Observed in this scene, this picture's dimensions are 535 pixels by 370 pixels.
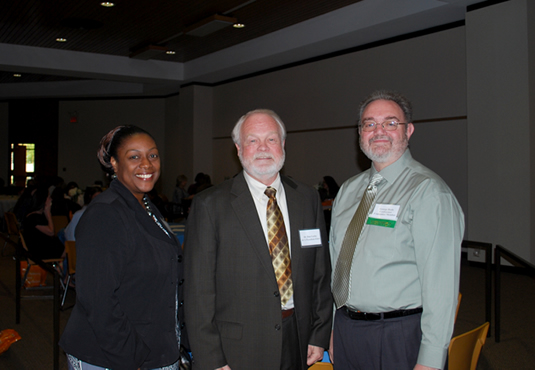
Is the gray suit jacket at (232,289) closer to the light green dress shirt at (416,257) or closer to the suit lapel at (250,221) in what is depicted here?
the suit lapel at (250,221)

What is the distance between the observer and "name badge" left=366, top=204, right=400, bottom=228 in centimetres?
187

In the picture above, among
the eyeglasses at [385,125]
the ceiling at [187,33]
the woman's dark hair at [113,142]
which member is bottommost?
the woman's dark hair at [113,142]

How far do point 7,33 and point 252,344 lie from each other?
10761 millimetres

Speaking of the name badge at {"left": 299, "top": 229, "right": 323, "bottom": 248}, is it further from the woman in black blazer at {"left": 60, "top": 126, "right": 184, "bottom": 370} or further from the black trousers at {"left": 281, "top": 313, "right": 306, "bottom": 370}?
the woman in black blazer at {"left": 60, "top": 126, "right": 184, "bottom": 370}

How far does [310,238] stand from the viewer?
2020mm

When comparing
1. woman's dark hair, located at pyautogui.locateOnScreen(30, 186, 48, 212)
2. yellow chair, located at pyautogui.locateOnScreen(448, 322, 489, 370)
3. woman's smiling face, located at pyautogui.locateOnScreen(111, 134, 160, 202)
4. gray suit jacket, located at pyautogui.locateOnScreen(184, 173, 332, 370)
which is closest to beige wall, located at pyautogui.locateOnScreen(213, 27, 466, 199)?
woman's dark hair, located at pyautogui.locateOnScreen(30, 186, 48, 212)

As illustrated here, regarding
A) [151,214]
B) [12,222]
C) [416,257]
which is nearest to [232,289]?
[151,214]

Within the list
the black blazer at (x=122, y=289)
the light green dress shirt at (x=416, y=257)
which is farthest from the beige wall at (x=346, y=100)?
the black blazer at (x=122, y=289)

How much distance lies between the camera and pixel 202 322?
179cm

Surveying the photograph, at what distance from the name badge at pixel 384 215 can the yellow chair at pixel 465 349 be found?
0.52 metres

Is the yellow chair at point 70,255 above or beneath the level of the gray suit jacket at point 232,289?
beneath

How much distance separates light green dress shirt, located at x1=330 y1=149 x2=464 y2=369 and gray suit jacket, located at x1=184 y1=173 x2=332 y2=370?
1.03 ft

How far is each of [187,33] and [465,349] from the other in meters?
8.81

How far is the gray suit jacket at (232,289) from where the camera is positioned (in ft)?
5.93
